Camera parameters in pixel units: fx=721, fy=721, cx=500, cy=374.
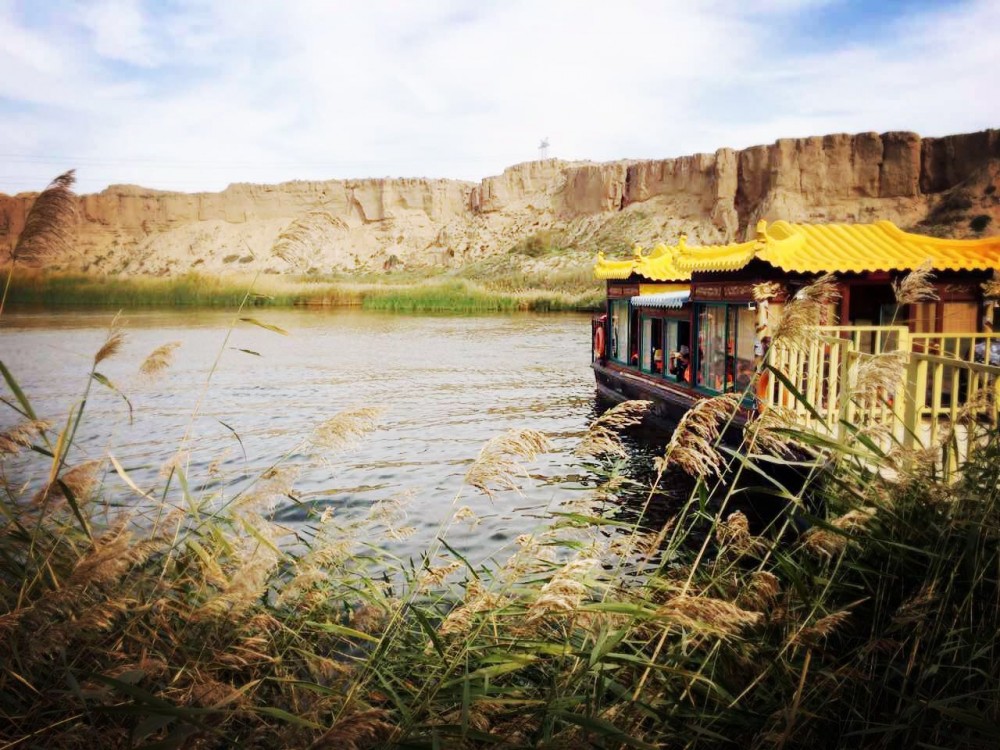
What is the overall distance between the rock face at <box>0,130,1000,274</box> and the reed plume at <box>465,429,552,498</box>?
5357 centimetres

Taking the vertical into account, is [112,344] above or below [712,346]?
above

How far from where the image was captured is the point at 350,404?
16.9 meters

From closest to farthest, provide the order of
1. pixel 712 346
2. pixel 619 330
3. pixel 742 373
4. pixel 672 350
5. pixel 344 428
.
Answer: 1. pixel 344 428
2. pixel 742 373
3. pixel 712 346
4. pixel 672 350
5. pixel 619 330

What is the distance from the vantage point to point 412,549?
725cm

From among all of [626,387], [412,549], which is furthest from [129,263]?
[412,549]

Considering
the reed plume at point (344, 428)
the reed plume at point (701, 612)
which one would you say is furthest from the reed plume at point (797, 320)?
the reed plume at point (344, 428)

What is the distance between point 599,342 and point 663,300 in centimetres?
445

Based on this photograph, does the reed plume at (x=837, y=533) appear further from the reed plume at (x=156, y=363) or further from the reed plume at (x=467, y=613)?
the reed plume at (x=156, y=363)

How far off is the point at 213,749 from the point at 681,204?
95330 mm

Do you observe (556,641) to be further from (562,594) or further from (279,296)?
(279,296)

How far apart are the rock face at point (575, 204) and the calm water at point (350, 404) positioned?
2742 centimetres

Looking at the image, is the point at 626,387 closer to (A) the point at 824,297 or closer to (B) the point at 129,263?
(A) the point at 824,297

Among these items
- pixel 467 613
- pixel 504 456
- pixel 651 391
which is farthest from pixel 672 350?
pixel 467 613

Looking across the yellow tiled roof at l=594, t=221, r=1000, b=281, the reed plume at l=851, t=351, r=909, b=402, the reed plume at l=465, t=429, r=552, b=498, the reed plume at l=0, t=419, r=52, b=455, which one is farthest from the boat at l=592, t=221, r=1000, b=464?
the reed plume at l=0, t=419, r=52, b=455
